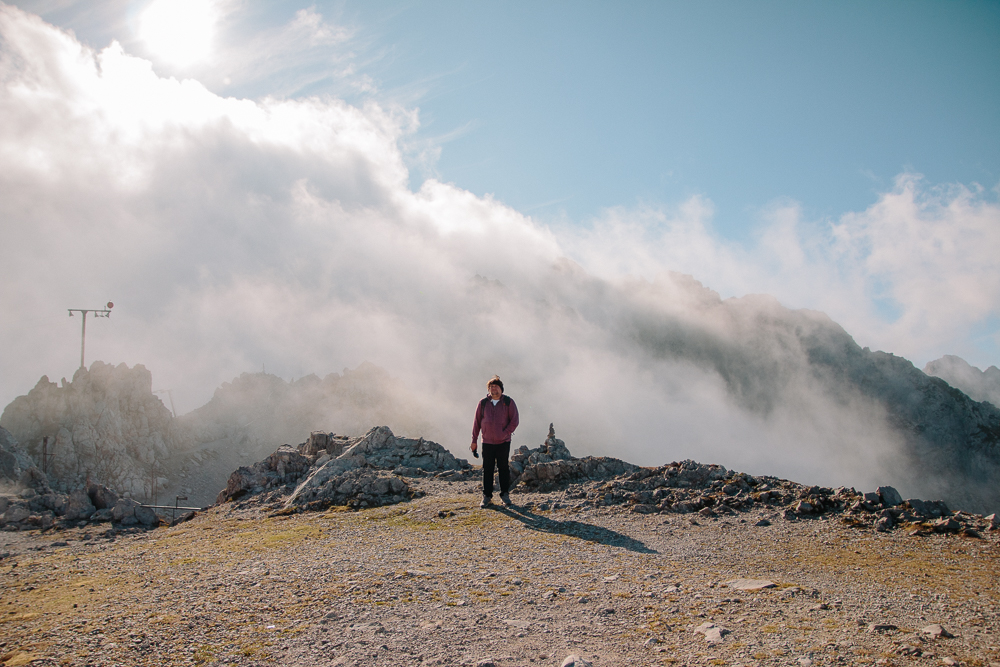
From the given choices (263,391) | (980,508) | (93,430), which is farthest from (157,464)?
(980,508)

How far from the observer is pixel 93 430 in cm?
9362

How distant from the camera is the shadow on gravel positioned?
10.5 m

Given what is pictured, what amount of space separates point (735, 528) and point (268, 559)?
9257 mm

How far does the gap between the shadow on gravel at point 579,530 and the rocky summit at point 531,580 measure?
9 cm

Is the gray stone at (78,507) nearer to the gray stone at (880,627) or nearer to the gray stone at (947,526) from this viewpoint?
the gray stone at (880,627)

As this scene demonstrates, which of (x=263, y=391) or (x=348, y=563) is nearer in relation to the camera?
(x=348, y=563)

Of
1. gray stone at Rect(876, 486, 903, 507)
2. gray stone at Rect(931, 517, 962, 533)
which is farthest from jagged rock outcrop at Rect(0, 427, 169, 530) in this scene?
gray stone at Rect(931, 517, 962, 533)

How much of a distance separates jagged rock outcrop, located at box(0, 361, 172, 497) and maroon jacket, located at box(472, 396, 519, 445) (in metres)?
91.9

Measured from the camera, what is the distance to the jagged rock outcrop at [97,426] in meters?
88.5

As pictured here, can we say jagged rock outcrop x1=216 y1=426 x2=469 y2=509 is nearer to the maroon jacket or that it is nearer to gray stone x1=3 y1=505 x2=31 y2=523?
the maroon jacket

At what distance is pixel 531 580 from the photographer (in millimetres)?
8164

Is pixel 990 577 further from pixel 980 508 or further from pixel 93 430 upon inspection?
pixel 980 508

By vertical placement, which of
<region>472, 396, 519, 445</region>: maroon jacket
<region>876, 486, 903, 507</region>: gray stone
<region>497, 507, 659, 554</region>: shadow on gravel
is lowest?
<region>497, 507, 659, 554</region>: shadow on gravel

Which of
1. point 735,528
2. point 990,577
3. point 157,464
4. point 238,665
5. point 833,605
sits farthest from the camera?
point 157,464
